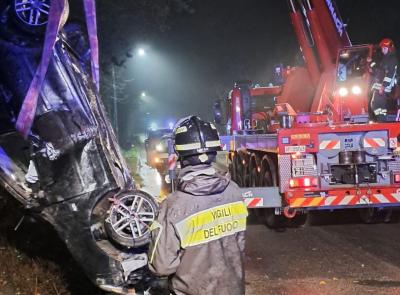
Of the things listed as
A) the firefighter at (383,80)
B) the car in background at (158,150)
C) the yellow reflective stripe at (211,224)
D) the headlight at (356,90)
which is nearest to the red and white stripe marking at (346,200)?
the firefighter at (383,80)

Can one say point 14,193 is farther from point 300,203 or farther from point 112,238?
point 300,203

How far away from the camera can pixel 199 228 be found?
262 cm

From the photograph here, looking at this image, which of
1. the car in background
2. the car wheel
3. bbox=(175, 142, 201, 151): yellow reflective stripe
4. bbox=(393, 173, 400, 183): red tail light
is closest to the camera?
bbox=(175, 142, 201, 151): yellow reflective stripe

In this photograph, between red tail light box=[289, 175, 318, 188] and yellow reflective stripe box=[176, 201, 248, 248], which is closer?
yellow reflective stripe box=[176, 201, 248, 248]

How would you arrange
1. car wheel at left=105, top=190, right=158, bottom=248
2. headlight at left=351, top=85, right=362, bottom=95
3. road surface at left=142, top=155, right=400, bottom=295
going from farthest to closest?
headlight at left=351, top=85, right=362, bottom=95, road surface at left=142, top=155, right=400, bottom=295, car wheel at left=105, top=190, right=158, bottom=248

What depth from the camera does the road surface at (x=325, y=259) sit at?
19.4 feet

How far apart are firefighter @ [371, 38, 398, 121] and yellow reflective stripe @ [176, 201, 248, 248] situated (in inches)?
284

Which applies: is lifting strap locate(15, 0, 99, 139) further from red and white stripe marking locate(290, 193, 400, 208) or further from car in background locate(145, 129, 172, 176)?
car in background locate(145, 129, 172, 176)

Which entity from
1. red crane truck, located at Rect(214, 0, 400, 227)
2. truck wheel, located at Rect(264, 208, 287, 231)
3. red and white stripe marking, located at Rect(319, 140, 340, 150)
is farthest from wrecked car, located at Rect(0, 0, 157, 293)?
truck wheel, located at Rect(264, 208, 287, 231)

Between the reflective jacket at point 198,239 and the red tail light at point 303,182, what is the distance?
5.59 m

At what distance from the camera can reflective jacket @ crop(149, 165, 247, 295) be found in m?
2.57

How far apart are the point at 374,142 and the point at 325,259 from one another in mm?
2251

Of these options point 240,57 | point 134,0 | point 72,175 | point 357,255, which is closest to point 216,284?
point 72,175

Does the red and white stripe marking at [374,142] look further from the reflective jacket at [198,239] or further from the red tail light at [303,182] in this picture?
the reflective jacket at [198,239]
